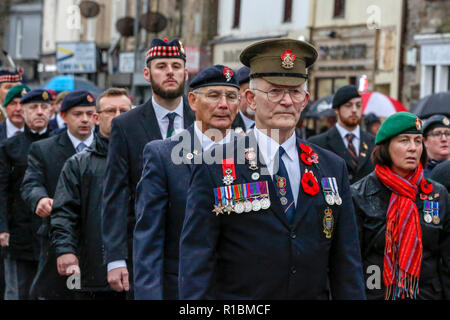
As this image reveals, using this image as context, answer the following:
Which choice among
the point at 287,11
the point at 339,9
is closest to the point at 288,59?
the point at 339,9

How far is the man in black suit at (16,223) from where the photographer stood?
10.3 meters

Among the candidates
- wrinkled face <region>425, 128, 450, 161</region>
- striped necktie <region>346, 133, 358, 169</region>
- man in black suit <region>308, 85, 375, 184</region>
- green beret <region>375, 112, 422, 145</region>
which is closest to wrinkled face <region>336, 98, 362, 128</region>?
man in black suit <region>308, 85, 375, 184</region>

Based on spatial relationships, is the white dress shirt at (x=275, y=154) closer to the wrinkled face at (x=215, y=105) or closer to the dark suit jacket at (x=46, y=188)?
the wrinkled face at (x=215, y=105)

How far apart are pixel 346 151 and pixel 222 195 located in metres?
6.53

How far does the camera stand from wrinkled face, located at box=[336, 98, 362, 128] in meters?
11.6

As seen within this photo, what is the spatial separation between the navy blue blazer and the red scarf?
5.21 feet

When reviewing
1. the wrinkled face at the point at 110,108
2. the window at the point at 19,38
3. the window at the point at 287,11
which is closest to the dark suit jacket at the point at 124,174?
the wrinkled face at the point at 110,108

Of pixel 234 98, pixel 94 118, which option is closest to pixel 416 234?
pixel 234 98

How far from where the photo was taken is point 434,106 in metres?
12.4

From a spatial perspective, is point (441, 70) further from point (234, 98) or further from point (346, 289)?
point (346, 289)

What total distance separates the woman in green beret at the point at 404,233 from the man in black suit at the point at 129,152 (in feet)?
4.64

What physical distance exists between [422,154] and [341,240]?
3.02 m

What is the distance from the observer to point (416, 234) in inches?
281

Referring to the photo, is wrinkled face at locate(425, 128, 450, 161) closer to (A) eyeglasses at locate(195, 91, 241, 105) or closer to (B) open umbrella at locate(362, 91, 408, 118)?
(A) eyeglasses at locate(195, 91, 241, 105)
